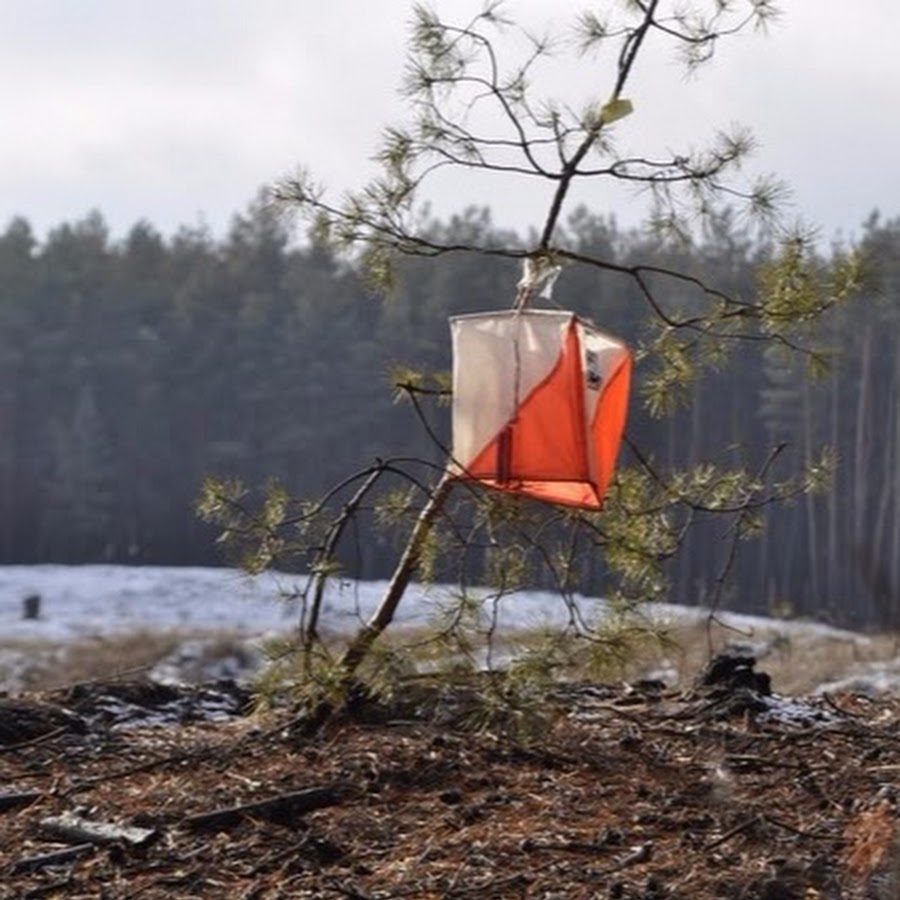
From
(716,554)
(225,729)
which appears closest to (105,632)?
(716,554)

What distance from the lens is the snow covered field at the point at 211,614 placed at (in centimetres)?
504

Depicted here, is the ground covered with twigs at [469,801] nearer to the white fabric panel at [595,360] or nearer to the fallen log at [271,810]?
the fallen log at [271,810]

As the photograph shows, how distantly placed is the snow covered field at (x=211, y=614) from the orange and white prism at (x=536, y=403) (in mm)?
389

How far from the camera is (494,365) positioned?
4.67 m

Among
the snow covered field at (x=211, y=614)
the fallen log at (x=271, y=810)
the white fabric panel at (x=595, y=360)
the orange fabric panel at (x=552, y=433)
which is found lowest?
the snow covered field at (x=211, y=614)

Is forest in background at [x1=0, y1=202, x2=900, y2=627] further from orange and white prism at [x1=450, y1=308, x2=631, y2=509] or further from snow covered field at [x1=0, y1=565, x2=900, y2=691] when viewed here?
orange and white prism at [x1=450, y1=308, x2=631, y2=509]

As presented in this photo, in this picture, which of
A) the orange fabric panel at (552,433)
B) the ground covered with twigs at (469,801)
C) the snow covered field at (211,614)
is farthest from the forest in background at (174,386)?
the orange fabric panel at (552,433)

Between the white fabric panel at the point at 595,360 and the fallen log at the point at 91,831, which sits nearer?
the fallen log at the point at 91,831

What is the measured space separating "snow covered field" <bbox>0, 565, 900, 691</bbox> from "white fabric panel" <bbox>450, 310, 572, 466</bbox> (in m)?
0.45

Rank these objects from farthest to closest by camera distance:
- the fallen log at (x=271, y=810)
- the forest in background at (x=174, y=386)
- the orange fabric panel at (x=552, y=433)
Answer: the forest in background at (x=174, y=386) → the orange fabric panel at (x=552, y=433) → the fallen log at (x=271, y=810)

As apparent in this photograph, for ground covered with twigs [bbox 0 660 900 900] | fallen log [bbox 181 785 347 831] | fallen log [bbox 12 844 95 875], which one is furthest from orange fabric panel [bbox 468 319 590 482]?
fallen log [bbox 12 844 95 875]

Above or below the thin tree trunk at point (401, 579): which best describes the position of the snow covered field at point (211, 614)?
below

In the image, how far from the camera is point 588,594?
5414 millimetres

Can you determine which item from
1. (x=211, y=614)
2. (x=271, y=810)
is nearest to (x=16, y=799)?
(x=271, y=810)
